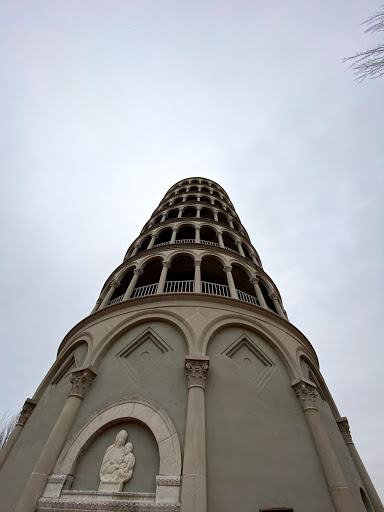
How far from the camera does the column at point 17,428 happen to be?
8.90m

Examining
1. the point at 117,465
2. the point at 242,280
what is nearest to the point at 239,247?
the point at 242,280

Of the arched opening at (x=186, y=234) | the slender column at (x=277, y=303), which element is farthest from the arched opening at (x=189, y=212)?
the slender column at (x=277, y=303)

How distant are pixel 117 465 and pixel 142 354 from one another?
3.23m

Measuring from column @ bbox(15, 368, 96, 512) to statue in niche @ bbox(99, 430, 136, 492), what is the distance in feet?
4.63

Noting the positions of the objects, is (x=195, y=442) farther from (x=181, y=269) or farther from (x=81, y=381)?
(x=181, y=269)

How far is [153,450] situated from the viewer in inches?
271

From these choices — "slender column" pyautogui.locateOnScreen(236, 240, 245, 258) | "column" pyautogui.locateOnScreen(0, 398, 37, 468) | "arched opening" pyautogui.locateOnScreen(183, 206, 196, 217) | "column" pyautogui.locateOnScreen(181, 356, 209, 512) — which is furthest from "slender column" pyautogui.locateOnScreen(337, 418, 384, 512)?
"arched opening" pyautogui.locateOnScreen(183, 206, 196, 217)

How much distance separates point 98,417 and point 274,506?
489cm

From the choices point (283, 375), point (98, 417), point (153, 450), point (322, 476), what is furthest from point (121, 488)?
point (283, 375)

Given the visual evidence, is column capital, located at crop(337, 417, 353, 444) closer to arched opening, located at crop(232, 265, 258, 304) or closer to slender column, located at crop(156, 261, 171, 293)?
arched opening, located at crop(232, 265, 258, 304)

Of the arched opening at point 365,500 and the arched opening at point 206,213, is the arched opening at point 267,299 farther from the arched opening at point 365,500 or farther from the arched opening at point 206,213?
the arched opening at point 365,500

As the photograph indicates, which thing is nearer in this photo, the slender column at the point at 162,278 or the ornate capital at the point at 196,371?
the ornate capital at the point at 196,371

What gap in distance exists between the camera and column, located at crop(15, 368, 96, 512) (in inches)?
251

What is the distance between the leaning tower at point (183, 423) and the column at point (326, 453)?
27 mm
